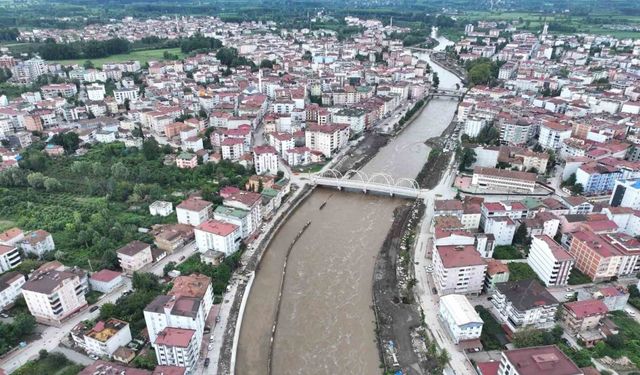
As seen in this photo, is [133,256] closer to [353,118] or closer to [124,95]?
[353,118]

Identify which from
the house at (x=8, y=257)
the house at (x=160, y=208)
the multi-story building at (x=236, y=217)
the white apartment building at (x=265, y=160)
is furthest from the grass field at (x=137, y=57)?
the multi-story building at (x=236, y=217)

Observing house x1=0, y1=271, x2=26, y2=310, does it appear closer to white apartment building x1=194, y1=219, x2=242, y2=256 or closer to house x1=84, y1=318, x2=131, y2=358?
house x1=84, y1=318, x2=131, y2=358

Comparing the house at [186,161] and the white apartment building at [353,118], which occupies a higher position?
the white apartment building at [353,118]

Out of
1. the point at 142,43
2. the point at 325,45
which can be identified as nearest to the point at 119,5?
the point at 142,43

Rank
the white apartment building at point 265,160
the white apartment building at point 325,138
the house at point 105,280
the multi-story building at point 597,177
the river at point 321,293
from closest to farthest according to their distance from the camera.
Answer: the river at point 321,293, the house at point 105,280, the multi-story building at point 597,177, the white apartment building at point 265,160, the white apartment building at point 325,138

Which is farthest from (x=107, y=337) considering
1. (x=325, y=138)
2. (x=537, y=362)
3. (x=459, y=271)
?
(x=325, y=138)

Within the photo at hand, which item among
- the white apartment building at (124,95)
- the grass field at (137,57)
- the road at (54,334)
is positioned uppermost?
the grass field at (137,57)

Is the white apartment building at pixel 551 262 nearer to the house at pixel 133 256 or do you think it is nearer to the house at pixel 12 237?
the house at pixel 133 256
